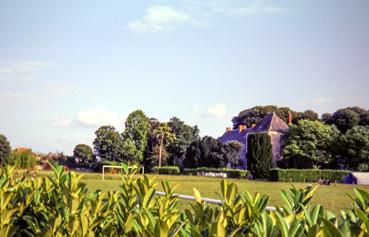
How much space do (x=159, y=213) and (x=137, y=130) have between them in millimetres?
90016

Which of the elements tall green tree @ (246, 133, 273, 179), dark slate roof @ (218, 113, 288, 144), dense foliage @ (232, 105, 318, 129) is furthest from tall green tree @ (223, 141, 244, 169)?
tall green tree @ (246, 133, 273, 179)

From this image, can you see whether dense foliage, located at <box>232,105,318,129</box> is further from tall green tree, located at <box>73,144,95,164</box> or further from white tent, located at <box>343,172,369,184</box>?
white tent, located at <box>343,172,369,184</box>

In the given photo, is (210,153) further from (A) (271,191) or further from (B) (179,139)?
(A) (271,191)

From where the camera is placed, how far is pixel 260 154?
5250 cm

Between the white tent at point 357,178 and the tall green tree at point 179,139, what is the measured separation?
45.7 metres

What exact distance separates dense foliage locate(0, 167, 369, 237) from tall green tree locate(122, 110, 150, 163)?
290ft

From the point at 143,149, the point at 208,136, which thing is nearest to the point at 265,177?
the point at 208,136

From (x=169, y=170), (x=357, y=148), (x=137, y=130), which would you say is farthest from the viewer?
(x=137, y=130)

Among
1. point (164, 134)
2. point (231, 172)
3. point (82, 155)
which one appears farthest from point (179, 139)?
point (231, 172)

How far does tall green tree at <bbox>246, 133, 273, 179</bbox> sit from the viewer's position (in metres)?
52.5

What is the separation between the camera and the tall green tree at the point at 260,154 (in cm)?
5247

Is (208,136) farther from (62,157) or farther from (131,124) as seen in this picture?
(62,157)

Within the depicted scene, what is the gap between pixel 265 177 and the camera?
175 ft

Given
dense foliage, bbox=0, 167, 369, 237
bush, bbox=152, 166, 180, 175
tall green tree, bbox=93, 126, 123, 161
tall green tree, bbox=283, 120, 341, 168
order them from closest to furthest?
dense foliage, bbox=0, 167, 369, 237
tall green tree, bbox=283, 120, 341, 168
bush, bbox=152, 166, 180, 175
tall green tree, bbox=93, 126, 123, 161
